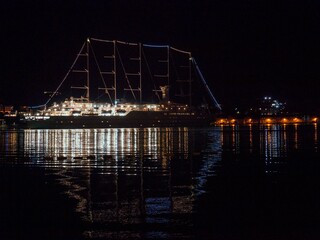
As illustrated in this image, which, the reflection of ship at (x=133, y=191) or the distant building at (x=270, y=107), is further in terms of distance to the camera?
the distant building at (x=270, y=107)

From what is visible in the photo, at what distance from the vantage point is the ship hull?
290ft

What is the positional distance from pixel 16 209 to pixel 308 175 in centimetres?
737

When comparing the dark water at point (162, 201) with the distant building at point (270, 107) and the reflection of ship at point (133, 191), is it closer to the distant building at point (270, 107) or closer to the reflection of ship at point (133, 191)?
the reflection of ship at point (133, 191)

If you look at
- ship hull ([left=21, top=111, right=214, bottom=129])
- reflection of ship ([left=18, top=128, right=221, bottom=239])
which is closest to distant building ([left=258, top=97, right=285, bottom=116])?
ship hull ([left=21, top=111, right=214, bottom=129])

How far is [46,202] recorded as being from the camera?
9.23 meters

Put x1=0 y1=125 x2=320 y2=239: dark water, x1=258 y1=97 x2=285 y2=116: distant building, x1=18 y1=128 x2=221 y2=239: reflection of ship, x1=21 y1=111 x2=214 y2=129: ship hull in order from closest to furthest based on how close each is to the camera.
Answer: x1=0 y1=125 x2=320 y2=239: dark water
x1=18 y1=128 x2=221 y2=239: reflection of ship
x1=21 y1=111 x2=214 y2=129: ship hull
x1=258 y1=97 x2=285 y2=116: distant building

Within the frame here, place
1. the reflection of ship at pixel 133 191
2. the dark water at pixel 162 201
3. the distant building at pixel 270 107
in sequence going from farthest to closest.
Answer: the distant building at pixel 270 107
the reflection of ship at pixel 133 191
the dark water at pixel 162 201

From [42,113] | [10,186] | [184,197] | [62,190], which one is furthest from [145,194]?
[42,113]

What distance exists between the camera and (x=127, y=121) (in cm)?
9325

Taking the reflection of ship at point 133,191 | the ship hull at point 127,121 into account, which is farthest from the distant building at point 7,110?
the reflection of ship at point 133,191

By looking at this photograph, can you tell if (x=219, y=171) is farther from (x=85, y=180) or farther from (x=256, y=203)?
(x=256, y=203)

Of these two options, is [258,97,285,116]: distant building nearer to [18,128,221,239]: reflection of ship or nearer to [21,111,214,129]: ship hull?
[21,111,214,129]: ship hull

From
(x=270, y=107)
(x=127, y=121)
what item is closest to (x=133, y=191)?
(x=127, y=121)

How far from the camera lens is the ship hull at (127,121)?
3479 inches
